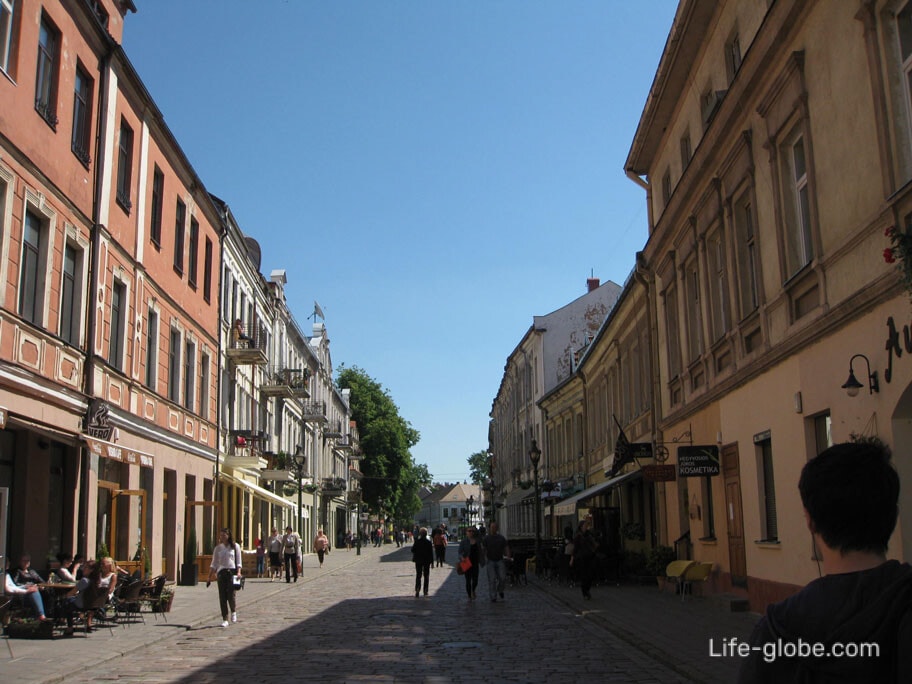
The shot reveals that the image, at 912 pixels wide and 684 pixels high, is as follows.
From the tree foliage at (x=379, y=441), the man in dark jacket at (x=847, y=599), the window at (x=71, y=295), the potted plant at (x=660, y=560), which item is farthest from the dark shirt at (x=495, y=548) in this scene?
the tree foliage at (x=379, y=441)

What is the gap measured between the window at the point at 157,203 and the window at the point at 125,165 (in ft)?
6.58

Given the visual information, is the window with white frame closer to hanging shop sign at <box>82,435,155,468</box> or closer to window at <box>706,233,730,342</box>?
hanging shop sign at <box>82,435,155,468</box>

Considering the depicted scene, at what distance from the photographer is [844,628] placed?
2.31 meters

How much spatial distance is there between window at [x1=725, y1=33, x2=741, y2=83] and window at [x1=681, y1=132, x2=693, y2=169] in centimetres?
347

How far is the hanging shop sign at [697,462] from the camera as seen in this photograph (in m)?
17.9

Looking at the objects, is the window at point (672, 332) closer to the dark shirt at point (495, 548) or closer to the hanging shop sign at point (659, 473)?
the hanging shop sign at point (659, 473)

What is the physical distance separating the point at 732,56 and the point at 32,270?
13.3 metres

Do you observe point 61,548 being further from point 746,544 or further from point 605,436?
point 605,436

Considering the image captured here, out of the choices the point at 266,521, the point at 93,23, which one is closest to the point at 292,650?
the point at 93,23

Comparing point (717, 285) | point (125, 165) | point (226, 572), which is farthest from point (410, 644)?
point (125, 165)

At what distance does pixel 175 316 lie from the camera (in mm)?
25766

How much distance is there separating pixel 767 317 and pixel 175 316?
16.9 meters

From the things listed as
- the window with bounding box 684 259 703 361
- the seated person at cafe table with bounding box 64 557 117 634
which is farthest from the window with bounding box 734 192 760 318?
the seated person at cafe table with bounding box 64 557 117 634

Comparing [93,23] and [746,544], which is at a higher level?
[93,23]
